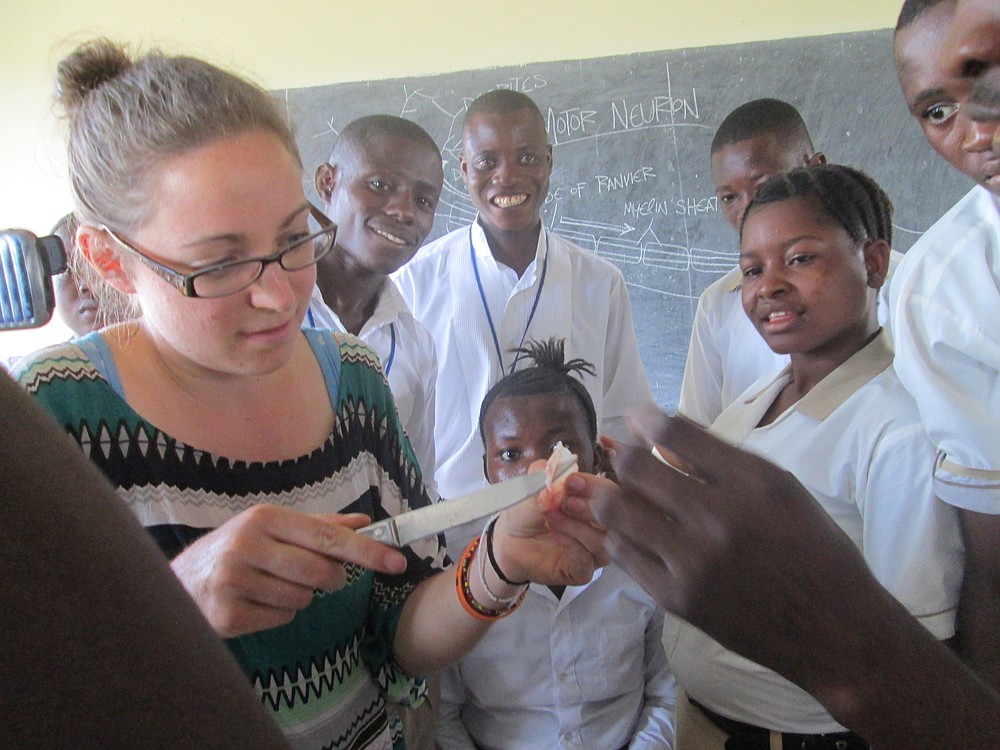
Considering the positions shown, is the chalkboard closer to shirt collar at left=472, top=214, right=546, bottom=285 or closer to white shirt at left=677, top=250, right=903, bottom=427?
shirt collar at left=472, top=214, right=546, bottom=285

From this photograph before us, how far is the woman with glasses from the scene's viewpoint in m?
0.89

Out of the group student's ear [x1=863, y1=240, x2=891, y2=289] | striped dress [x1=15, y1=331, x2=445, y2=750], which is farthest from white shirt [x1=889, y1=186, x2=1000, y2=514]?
striped dress [x1=15, y1=331, x2=445, y2=750]

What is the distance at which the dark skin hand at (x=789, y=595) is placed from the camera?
2.05 ft

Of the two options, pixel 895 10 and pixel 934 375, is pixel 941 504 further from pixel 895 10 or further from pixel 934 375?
pixel 895 10

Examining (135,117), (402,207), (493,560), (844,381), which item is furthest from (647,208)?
(135,117)

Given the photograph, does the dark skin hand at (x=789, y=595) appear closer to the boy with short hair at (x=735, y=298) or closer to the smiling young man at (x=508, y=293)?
the boy with short hair at (x=735, y=298)

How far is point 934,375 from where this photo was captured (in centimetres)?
120

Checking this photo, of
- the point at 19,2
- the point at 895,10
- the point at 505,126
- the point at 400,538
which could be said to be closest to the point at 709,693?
the point at 400,538

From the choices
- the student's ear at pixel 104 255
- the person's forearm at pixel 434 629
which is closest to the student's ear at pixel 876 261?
the person's forearm at pixel 434 629

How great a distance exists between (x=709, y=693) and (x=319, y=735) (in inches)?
30.9

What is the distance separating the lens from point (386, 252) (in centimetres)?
228

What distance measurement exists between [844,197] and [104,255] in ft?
4.91

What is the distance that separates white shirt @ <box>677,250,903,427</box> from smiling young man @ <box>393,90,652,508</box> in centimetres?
35

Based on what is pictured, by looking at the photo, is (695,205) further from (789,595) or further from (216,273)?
(789,595)
